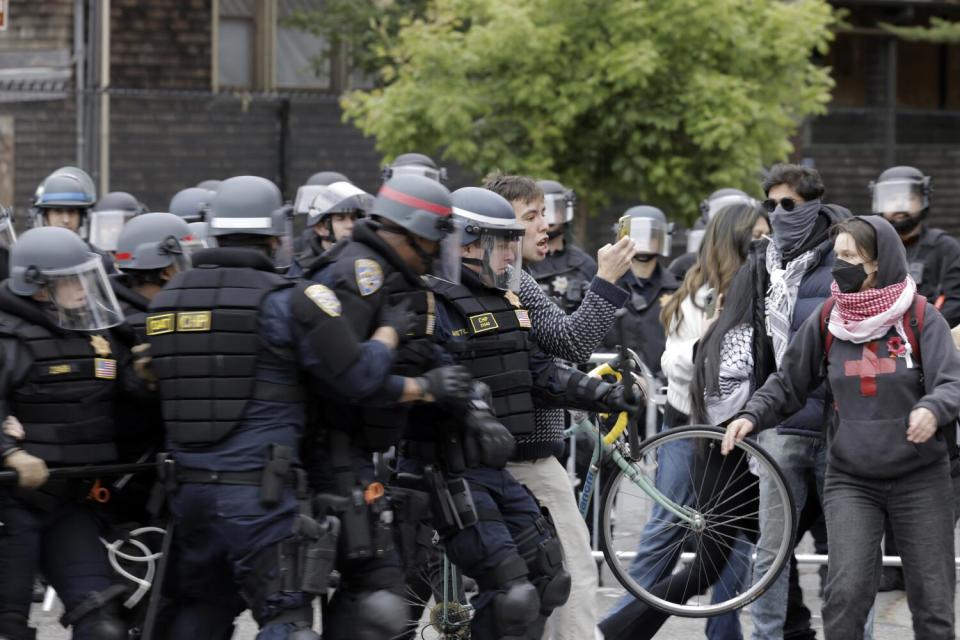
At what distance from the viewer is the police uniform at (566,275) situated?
9938mm

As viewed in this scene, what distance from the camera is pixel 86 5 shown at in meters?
17.8

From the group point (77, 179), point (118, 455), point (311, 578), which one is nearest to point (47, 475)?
point (118, 455)

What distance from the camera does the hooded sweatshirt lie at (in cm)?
602

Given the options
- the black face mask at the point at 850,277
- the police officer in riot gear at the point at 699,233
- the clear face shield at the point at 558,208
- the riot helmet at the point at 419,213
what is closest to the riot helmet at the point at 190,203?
the clear face shield at the point at 558,208

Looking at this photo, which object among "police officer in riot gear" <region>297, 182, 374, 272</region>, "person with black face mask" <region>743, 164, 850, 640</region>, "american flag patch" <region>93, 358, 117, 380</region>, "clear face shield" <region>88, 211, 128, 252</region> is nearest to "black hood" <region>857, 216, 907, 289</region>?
"person with black face mask" <region>743, 164, 850, 640</region>

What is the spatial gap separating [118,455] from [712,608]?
2.52 metres

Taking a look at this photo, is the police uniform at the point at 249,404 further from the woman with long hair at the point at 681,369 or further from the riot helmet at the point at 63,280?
the woman with long hair at the point at 681,369

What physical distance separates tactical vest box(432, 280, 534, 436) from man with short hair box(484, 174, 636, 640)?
22cm

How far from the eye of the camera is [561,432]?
255 inches

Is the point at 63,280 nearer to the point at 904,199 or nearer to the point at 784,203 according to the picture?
the point at 784,203

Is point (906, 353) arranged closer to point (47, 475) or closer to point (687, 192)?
point (47, 475)

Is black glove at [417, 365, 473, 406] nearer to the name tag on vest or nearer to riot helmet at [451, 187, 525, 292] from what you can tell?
the name tag on vest

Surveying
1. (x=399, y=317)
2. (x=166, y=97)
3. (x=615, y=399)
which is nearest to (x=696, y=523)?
(x=615, y=399)

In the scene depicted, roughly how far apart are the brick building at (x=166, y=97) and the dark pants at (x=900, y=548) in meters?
13.0
